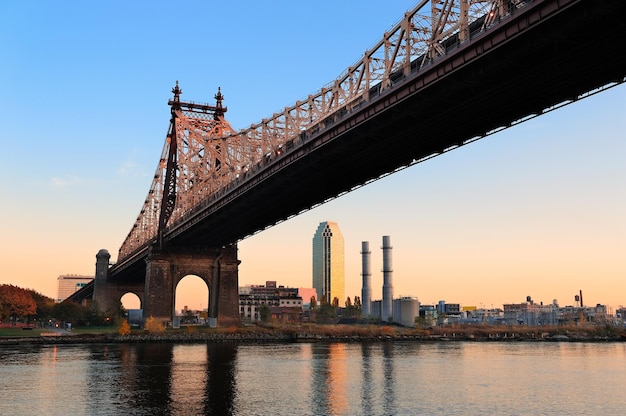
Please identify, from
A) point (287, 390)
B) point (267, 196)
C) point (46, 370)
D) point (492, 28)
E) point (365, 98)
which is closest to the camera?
point (492, 28)

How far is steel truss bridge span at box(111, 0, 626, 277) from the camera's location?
97.8 feet

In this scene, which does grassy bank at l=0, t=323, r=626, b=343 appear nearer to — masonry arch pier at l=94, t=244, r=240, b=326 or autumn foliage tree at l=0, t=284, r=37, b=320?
masonry arch pier at l=94, t=244, r=240, b=326

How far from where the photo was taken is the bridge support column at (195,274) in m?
97.9

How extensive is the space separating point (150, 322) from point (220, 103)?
39.6 m

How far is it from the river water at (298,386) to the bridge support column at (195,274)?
3119cm

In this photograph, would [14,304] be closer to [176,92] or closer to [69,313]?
[69,313]

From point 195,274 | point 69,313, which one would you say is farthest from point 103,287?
point 195,274

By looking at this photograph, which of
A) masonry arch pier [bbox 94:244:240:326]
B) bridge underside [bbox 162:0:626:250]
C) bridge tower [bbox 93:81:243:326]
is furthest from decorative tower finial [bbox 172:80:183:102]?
bridge underside [bbox 162:0:626:250]

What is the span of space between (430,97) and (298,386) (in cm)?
2077

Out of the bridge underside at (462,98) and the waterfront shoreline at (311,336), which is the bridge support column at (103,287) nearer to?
the waterfront shoreline at (311,336)

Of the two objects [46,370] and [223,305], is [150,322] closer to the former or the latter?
[223,305]

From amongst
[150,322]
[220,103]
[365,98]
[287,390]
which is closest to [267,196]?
[365,98]

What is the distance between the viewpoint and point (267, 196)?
68562 mm

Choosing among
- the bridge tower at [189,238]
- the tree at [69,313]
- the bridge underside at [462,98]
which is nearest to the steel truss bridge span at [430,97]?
the bridge underside at [462,98]
